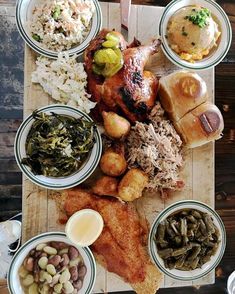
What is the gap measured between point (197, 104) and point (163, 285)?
100cm

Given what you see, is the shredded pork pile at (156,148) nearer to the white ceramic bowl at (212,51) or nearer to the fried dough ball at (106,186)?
the fried dough ball at (106,186)

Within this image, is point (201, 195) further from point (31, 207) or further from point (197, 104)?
point (31, 207)

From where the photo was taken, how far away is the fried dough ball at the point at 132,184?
2521mm

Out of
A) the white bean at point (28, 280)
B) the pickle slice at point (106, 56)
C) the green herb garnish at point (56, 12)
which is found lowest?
the white bean at point (28, 280)

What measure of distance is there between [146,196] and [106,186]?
269 mm

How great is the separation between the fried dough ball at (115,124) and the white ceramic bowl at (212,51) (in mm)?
448

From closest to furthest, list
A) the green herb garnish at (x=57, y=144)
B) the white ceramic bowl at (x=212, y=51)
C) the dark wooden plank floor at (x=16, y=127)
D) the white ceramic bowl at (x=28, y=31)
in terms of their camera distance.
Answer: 1. the green herb garnish at (x=57, y=144)
2. the white ceramic bowl at (x=28, y=31)
3. the white ceramic bowl at (x=212, y=51)
4. the dark wooden plank floor at (x=16, y=127)

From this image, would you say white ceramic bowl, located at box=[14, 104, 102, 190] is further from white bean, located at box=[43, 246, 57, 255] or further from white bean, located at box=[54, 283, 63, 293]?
white bean, located at box=[54, 283, 63, 293]

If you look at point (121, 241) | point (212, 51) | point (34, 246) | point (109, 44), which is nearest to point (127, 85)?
point (109, 44)

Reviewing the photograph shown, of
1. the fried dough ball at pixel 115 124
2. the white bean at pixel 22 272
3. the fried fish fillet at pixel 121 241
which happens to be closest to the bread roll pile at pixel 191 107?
the fried dough ball at pixel 115 124

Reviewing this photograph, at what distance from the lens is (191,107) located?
2566 millimetres

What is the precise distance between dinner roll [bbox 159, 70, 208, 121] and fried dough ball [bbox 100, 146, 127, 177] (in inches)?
14.1

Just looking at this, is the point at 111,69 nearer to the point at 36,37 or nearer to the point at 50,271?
the point at 36,37

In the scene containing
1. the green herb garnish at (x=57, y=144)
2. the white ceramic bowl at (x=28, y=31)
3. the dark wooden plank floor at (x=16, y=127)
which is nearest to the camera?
the green herb garnish at (x=57, y=144)
